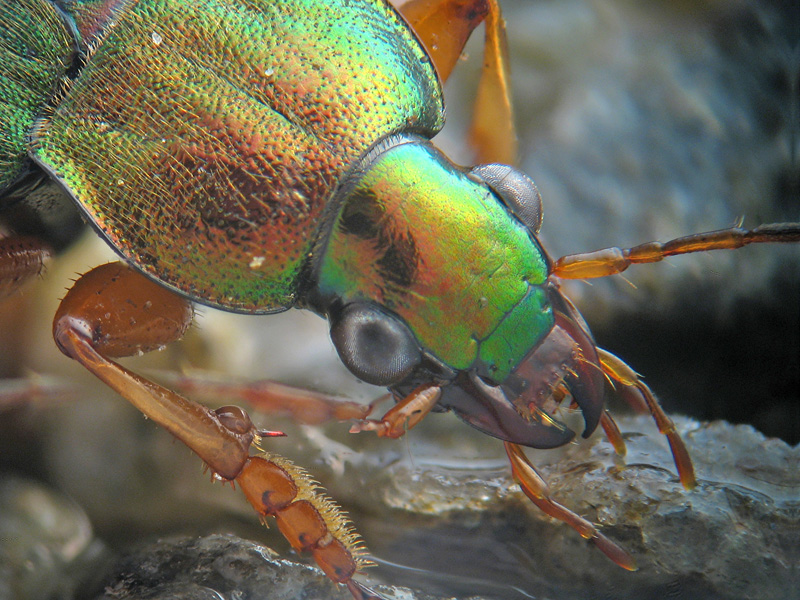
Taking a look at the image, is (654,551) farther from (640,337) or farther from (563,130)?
(563,130)

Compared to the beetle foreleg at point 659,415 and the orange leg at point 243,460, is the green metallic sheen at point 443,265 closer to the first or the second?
the beetle foreleg at point 659,415

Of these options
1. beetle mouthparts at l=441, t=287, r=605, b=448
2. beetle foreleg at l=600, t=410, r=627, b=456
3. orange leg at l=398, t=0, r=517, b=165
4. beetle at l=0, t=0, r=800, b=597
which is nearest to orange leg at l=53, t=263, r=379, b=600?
beetle at l=0, t=0, r=800, b=597

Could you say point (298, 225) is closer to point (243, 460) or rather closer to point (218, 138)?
point (218, 138)

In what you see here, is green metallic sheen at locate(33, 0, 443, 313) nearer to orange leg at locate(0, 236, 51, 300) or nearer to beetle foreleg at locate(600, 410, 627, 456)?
orange leg at locate(0, 236, 51, 300)

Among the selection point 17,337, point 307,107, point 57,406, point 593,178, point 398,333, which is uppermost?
point 307,107

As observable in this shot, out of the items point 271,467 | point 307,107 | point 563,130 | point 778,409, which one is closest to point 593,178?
point 563,130
